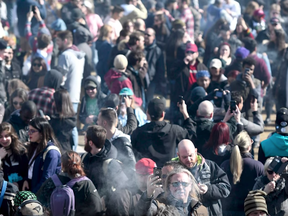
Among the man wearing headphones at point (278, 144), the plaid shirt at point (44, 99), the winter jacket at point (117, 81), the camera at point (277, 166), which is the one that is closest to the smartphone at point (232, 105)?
the man wearing headphones at point (278, 144)

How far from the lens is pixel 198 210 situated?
14.7ft

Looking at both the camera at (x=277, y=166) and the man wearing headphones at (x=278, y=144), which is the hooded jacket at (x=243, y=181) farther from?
the camera at (x=277, y=166)

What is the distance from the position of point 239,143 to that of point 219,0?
8257 millimetres

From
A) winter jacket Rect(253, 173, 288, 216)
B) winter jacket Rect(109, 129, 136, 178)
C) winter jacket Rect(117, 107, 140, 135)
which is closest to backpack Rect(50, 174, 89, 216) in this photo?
winter jacket Rect(109, 129, 136, 178)

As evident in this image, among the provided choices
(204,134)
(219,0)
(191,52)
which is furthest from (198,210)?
(219,0)

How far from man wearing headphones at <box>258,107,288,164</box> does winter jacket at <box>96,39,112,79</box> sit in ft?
17.9

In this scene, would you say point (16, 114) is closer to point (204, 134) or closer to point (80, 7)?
point (204, 134)

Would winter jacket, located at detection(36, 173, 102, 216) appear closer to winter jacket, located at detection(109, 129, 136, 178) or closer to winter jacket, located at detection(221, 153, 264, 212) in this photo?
winter jacket, located at detection(109, 129, 136, 178)

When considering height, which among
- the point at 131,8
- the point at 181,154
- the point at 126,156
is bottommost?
the point at 131,8

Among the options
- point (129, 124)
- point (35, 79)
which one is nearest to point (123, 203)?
point (129, 124)

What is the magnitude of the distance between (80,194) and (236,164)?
1745 mm

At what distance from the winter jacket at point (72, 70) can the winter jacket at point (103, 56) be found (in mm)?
1533

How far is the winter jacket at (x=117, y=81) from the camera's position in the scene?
898cm

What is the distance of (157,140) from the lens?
666 centimetres
